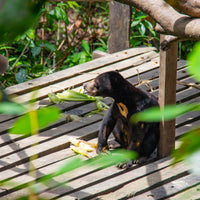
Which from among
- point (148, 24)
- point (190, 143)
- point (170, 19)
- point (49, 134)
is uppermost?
point (148, 24)

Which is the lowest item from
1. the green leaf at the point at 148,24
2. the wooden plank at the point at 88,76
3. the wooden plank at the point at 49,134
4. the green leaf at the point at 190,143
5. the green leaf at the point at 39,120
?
the wooden plank at the point at 49,134

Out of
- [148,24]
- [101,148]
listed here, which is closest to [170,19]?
[101,148]

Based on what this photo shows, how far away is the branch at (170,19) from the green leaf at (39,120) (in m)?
1.63

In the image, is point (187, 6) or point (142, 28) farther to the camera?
point (142, 28)

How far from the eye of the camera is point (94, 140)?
4.48 m

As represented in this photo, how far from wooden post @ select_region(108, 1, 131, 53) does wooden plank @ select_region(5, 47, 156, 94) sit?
0.77 ft

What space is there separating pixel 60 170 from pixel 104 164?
0.05 m

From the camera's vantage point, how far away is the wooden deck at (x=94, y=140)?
3.46 metres

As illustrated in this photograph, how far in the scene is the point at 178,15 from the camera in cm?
215

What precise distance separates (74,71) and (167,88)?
8.59 ft

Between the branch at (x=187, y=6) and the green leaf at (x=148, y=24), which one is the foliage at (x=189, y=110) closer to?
the branch at (x=187, y=6)

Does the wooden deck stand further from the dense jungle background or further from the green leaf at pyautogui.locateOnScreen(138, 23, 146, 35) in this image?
the green leaf at pyautogui.locateOnScreen(138, 23, 146, 35)

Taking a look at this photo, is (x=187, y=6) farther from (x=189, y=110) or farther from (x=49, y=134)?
(x=49, y=134)

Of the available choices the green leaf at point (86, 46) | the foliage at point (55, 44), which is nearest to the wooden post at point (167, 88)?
the foliage at point (55, 44)
